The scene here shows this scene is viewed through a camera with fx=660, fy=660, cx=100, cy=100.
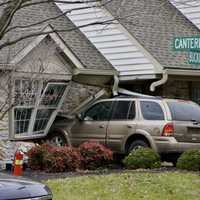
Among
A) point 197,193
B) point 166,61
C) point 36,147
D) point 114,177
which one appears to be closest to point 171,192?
point 197,193

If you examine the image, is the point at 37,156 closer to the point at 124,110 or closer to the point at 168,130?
the point at 124,110

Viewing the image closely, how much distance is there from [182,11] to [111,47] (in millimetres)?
4960

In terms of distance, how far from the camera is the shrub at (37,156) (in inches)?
603

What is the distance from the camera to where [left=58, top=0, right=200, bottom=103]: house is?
65.7ft

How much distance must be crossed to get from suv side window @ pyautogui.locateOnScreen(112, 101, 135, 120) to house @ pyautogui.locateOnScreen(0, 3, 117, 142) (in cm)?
196

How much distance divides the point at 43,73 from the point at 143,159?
404 cm

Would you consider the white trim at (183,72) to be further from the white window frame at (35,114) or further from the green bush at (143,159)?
the green bush at (143,159)

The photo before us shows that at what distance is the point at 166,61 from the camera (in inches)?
802

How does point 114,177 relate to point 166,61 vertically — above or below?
below

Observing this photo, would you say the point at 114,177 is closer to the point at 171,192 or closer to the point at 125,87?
the point at 171,192

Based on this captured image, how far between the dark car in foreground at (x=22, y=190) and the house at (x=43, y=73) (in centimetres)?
798

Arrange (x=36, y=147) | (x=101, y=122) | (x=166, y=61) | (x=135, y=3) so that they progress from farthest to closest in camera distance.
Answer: (x=135, y=3) < (x=166, y=61) < (x=101, y=122) < (x=36, y=147)

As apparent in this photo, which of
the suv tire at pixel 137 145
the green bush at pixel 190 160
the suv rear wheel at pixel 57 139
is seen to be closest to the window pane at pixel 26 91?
the suv rear wheel at pixel 57 139

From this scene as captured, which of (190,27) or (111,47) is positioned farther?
(190,27)
